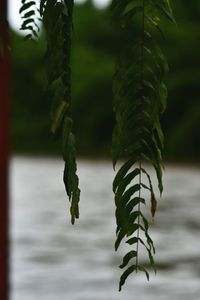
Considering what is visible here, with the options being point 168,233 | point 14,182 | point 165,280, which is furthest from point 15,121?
point 165,280

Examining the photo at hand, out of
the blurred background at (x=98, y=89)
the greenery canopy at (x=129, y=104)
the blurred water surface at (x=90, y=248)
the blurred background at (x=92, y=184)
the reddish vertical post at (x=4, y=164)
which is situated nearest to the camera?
the greenery canopy at (x=129, y=104)

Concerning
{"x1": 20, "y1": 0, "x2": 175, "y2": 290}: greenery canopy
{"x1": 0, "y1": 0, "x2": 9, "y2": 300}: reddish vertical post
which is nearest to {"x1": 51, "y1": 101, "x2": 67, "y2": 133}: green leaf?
{"x1": 20, "y1": 0, "x2": 175, "y2": 290}: greenery canopy

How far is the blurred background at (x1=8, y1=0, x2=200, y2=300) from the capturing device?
506cm

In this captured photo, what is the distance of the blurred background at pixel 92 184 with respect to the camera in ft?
16.6

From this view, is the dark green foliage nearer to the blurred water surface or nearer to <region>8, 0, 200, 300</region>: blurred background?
<region>8, 0, 200, 300</region>: blurred background

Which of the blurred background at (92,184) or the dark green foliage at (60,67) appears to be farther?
the blurred background at (92,184)

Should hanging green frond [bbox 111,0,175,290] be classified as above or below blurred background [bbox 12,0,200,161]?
below

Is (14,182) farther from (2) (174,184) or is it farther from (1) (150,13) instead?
(1) (150,13)

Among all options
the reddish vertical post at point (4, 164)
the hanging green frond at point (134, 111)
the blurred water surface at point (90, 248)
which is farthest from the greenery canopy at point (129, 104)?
the blurred water surface at point (90, 248)

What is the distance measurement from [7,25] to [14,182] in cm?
1256

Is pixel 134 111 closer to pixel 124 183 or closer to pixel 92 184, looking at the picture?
pixel 124 183

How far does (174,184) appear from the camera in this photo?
12258 millimetres

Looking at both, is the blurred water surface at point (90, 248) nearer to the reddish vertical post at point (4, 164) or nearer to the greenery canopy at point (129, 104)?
the reddish vertical post at point (4, 164)

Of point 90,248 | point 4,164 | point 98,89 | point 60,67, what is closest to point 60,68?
point 60,67
